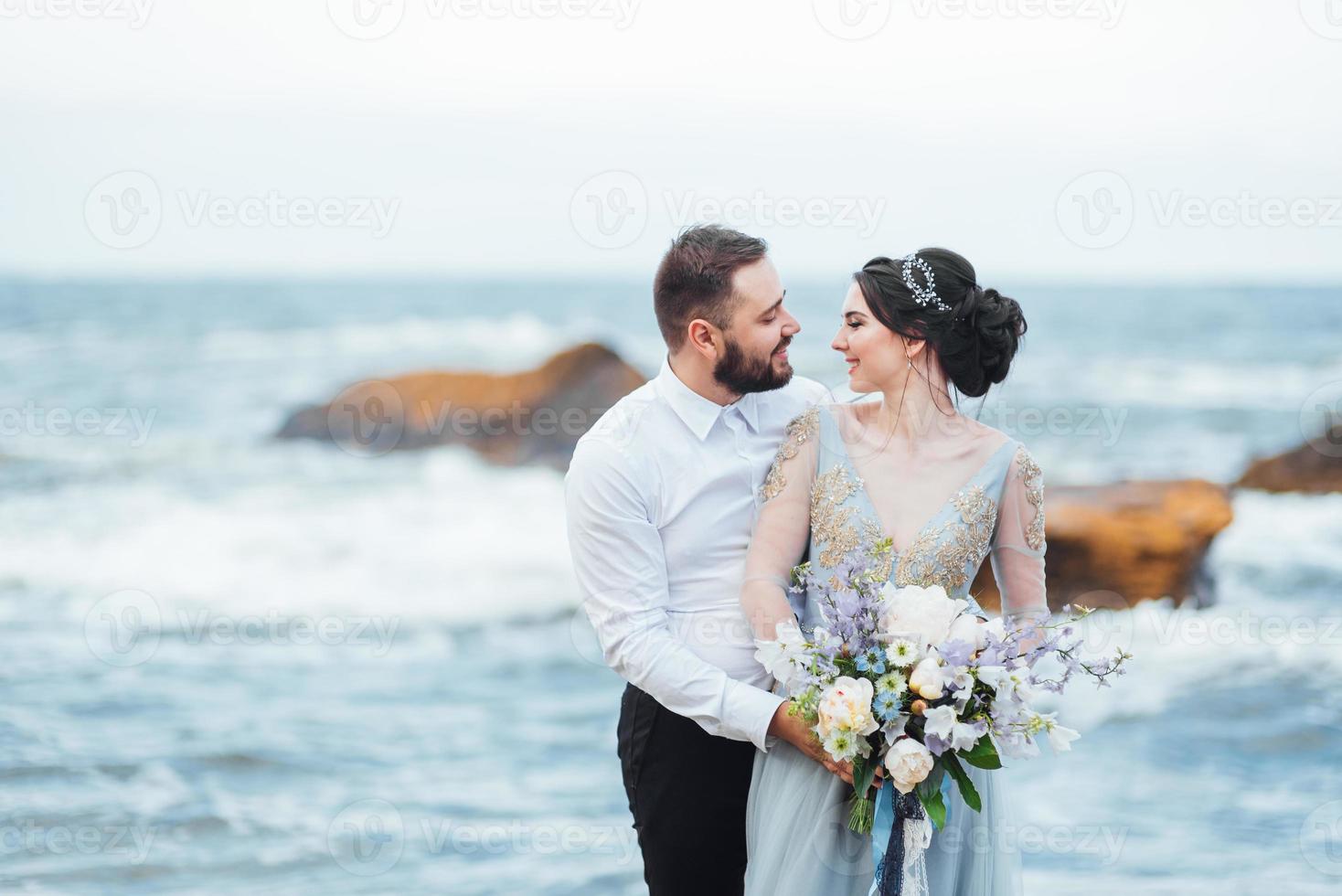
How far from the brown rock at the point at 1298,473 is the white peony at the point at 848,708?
10917 mm

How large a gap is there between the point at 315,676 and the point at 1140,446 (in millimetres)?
11123

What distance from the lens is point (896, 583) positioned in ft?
8.75

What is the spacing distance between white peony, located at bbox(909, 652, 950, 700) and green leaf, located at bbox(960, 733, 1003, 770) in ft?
0.56

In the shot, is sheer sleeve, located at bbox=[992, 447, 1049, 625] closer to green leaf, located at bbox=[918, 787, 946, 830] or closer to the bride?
the bride

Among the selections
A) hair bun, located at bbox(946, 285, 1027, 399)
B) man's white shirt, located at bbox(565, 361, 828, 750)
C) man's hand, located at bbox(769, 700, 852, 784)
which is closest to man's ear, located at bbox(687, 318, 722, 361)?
man's white shirt, located at bbox(565, 361, 828, 750)

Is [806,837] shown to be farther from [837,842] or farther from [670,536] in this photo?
[670,536]

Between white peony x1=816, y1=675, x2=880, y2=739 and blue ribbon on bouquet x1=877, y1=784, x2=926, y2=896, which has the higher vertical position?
white peony x1=816, y1=675, x2=880, y2=739

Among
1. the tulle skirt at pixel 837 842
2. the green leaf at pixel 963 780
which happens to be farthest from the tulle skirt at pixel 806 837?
the green leaf at pixel 963 780

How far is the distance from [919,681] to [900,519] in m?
0.54

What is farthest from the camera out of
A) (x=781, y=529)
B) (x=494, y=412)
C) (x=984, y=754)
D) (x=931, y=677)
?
(x=494, y=412)

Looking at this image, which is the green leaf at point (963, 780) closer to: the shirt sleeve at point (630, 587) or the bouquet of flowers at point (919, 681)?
the bouquet of flowers at point (919, 681)

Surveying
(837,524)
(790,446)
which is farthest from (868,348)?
(837,524)

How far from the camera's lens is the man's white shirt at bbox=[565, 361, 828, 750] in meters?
2.78

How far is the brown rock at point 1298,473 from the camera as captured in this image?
11867 millimetres
